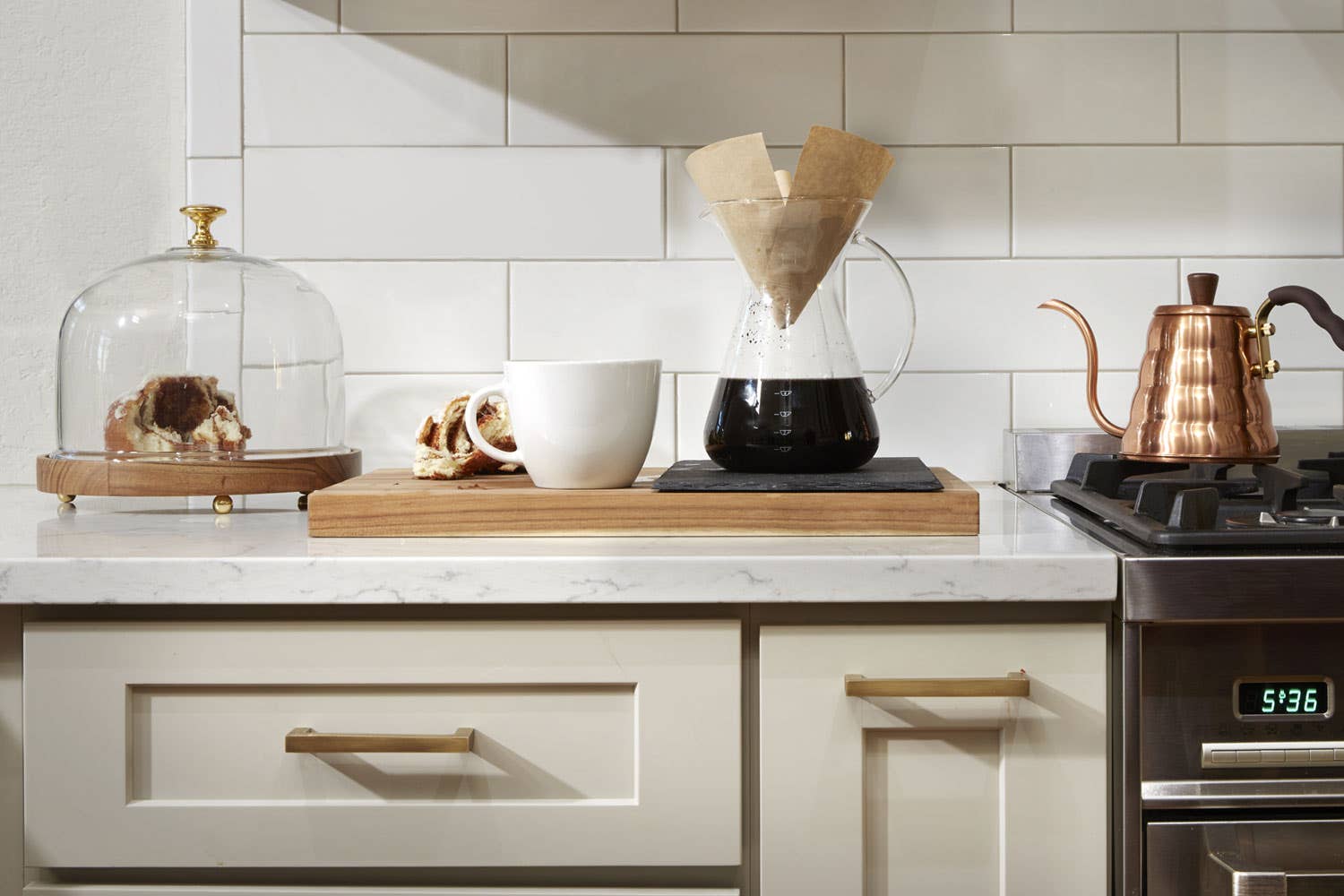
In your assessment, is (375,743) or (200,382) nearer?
(375,743)

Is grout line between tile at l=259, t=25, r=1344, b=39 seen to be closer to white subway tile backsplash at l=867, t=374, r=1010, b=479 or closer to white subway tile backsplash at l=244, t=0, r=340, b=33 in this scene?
white subway tile backsplash at l=244, t=0, r=340, b=33

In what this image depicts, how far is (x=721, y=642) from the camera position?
29.5 inches

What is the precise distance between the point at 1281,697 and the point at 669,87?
0.88m

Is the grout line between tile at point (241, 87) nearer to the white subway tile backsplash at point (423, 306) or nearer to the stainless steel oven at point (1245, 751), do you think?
the white subway tile backsplash at point (423, 306)

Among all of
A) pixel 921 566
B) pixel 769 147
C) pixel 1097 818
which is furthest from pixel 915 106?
pixel 1097 818

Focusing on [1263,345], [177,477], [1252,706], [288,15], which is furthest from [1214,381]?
[288,15]

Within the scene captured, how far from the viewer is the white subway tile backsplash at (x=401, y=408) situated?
50.3 inches

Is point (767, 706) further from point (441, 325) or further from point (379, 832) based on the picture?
point (441, 325)

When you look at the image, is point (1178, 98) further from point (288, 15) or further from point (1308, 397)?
point (288, 15)

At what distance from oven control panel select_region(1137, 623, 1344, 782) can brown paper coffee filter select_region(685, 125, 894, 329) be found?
0.42m

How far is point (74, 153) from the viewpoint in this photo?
4.31 feet

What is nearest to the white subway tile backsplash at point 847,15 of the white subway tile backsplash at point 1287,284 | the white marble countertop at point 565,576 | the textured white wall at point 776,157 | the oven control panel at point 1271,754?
the textured white wall at point 776,157

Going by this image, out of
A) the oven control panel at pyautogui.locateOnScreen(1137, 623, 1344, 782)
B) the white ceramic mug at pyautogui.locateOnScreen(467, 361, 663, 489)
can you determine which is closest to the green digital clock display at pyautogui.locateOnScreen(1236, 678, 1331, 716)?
the oven control panel at pyautogui.locateOnScreen(1137, 623, 1344, 782)

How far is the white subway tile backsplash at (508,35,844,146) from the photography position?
1254 millimetres
